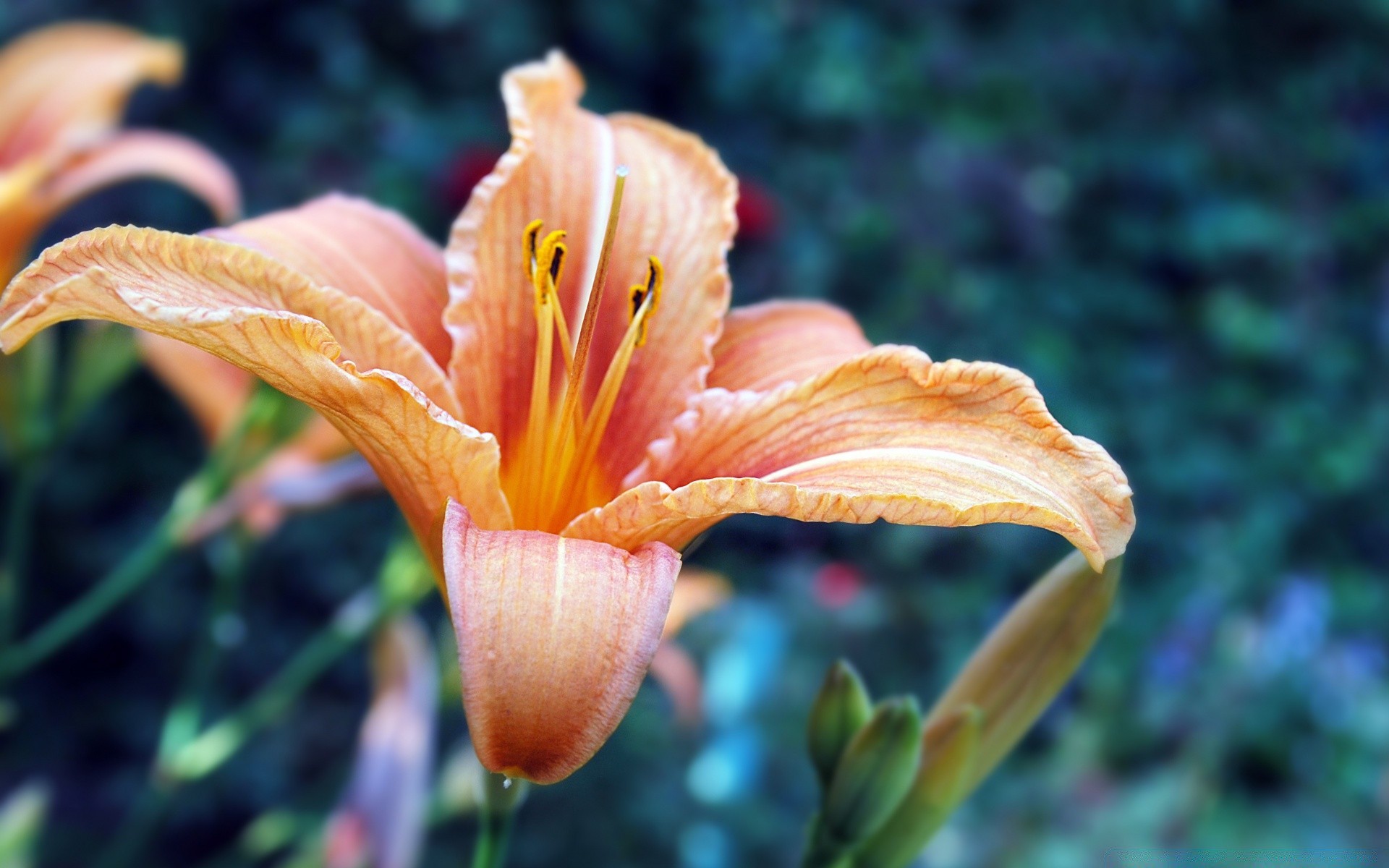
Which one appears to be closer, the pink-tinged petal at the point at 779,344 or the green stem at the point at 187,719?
the pink-tinged petal at the point at 779,344

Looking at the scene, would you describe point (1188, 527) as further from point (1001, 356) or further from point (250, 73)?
point (250, 73)

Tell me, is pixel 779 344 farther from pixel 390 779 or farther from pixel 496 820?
pixel 390 779

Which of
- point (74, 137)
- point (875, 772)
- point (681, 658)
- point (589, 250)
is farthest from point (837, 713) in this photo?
point (74, 137)

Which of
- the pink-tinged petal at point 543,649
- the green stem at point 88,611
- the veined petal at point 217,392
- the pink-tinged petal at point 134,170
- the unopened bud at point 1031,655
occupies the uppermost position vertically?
the pink-tinged petal at point 543,649

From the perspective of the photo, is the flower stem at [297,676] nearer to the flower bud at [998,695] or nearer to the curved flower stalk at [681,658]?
the curved flower stalk at [681,658]

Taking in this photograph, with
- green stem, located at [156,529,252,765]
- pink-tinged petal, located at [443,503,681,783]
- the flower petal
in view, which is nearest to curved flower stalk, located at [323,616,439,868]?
green stem, located at [156,529,252,765]

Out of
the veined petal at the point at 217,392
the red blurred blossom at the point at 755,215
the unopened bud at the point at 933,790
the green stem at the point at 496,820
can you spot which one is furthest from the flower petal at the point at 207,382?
the red blurred blossom at the point at 755,215
